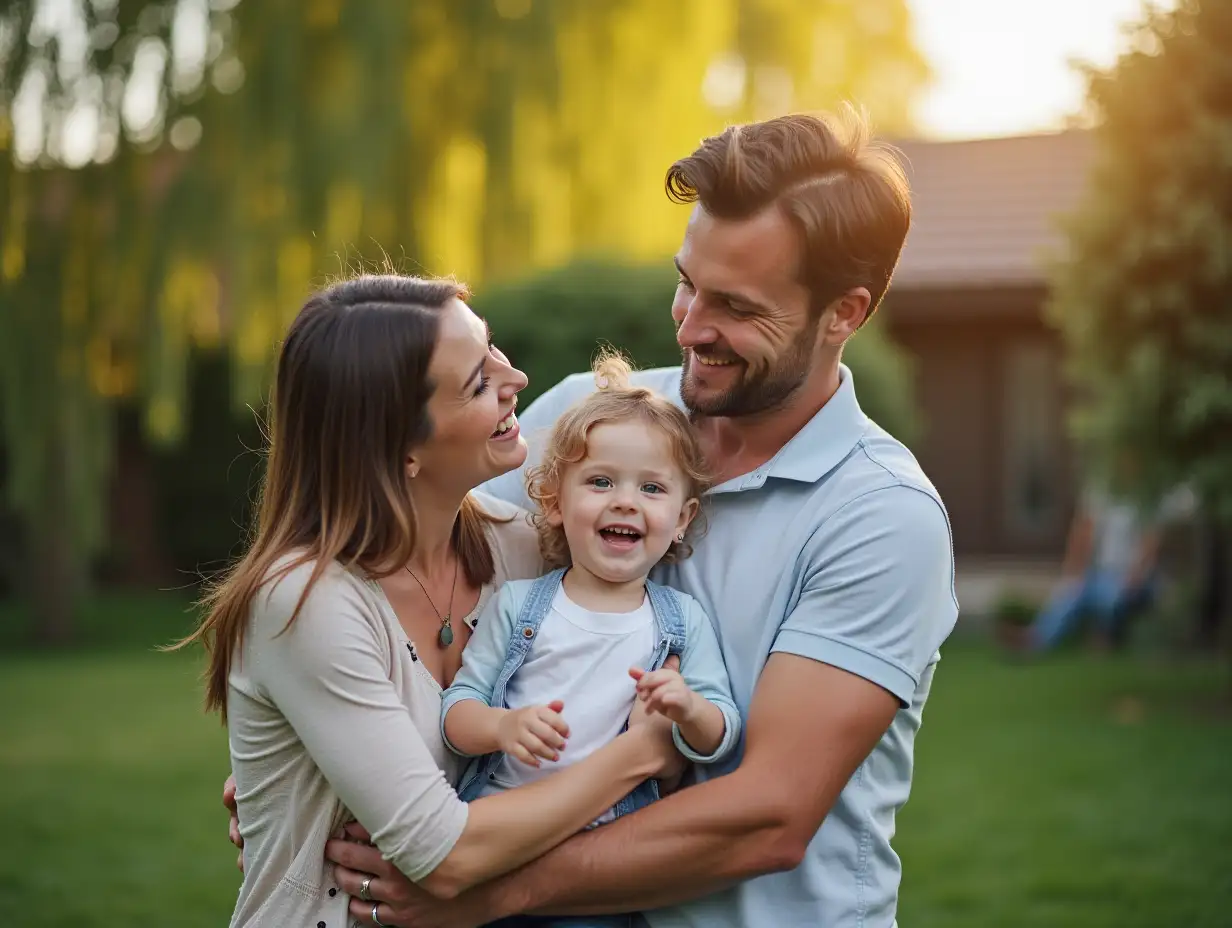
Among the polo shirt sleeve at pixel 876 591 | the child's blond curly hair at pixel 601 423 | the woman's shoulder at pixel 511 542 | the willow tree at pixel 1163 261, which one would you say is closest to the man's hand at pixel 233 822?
the woman's shoulder at pixel 511 542

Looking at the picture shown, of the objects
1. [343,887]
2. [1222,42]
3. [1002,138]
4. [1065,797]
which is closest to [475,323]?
[343,887]

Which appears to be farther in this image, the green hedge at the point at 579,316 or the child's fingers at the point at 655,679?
the green hedge at the point at 579,316

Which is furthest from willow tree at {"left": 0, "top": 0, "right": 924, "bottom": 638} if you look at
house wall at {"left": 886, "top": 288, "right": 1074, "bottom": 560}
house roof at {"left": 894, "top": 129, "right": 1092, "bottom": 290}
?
house wall at {"left": 886, "top": 288, "right": 1074, "bottom": 560}

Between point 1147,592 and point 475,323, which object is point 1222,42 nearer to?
point 1147,592

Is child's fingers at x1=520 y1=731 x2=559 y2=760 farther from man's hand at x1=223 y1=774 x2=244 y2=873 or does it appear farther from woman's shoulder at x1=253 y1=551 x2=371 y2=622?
man's hand at x1=223 y1=774 x2=244 y2=873

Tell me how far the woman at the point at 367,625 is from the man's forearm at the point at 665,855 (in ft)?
0.17

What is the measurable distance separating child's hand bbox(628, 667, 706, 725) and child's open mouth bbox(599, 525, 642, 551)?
11.4 inches

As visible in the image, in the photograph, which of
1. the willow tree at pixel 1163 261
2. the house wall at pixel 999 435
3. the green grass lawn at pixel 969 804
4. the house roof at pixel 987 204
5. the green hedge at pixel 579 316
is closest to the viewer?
the green grass lawn at pixel 969 804

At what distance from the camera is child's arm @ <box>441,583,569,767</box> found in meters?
2.44

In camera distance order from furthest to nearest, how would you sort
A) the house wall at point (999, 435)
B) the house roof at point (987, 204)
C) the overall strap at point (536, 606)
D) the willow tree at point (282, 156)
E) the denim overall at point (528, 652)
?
1. the house wall at point (999, 435)
2. the house roof at point (987, 204)
3. the willow tree at point (282, 156)
4. the overall strap at point (536, 606)
5. the denim overall at point (528, 652)

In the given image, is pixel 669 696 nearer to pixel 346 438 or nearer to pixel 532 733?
pixel 532 733

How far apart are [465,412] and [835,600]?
721mm

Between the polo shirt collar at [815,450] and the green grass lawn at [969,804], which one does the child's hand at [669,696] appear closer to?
the polo shirt collar at [815,450]

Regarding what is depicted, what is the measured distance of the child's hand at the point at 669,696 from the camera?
2.39 m
